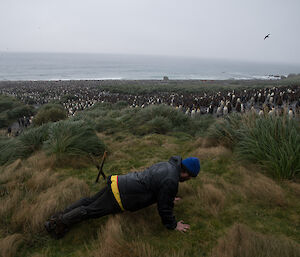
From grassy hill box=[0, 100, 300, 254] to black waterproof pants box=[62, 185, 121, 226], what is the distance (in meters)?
0.15

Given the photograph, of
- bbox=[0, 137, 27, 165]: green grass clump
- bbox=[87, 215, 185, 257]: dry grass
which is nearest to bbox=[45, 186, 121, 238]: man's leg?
bbox=[87, 215, 185, 257]: dry grass

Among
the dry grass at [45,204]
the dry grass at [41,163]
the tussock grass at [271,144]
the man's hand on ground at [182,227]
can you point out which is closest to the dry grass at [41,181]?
the dry grass at [45,204]

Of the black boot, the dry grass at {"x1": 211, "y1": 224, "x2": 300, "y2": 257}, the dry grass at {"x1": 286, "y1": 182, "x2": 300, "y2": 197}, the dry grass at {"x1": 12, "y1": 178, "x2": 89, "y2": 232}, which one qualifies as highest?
the dry grass at {"x1": 286, "y1": 182, "x2": 300, "y2": 197}

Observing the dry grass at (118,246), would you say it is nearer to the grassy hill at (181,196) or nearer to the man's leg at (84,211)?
the grassy hill at (181,196)

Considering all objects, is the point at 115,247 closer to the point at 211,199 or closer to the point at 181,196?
the point at 181,196

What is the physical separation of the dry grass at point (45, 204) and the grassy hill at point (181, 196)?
0.05 ft

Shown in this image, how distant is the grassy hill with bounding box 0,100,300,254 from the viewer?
231 centimetres

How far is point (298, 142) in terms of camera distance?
382 centimetres

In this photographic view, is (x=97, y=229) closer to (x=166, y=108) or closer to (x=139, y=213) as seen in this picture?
(x=139, y=213)

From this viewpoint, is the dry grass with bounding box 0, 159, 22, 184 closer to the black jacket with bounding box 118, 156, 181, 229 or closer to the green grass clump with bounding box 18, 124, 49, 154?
the green grass clump with bounding box 18, 124, 49, 154

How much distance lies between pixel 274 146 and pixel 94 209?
350 centimetres

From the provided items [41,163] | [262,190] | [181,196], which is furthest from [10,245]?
[262,190]

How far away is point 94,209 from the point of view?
8.90 feet

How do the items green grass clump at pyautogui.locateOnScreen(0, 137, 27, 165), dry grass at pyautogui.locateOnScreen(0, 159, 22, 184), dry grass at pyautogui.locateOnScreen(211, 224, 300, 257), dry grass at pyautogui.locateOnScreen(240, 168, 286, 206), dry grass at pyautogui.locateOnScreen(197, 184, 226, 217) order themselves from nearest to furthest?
dry grass at pyautogui.locateOnScreen(211, 224, 300, 257)
dry grass at pyautogui.locateOnScreen(197, 184, 226, 217)
dry grass at pyautogui.locateOnScreen(240, 168, 286, 206)
dry grass at pyautogui.locateOnScreen(0, 159, 22, 184)
green grass clump at pyautogui.locateOnScreen(0, 137, 27, 165)
